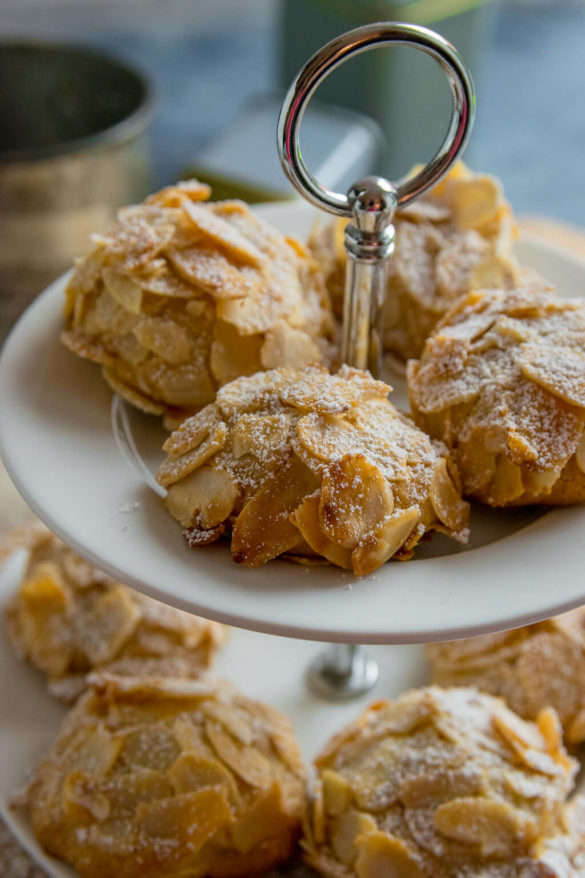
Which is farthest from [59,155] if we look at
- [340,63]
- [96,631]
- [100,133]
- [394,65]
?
[340,63]

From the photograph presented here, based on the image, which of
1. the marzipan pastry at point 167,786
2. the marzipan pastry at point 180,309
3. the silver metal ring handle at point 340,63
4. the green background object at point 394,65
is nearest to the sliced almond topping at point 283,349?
the marzipan pastry at point 180,309

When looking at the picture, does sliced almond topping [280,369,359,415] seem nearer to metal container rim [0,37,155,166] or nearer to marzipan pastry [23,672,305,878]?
marzipan pastry [23,672,305,878]

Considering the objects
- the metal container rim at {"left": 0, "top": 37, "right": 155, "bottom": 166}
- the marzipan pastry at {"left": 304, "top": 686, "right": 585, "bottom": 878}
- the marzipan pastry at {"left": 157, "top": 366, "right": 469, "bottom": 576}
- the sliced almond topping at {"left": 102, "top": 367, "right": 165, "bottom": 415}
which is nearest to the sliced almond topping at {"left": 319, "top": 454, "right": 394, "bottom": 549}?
the marzipan pastry at {"left": 157, "top": 366, "right": 469, "bottom": 576}

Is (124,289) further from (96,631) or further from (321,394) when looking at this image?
(96,631)

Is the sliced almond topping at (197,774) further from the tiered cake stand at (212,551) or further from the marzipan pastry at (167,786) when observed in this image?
the tiered cake stand at (212,551)

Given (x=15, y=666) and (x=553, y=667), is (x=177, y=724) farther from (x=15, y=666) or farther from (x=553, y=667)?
(x=553, y=667)

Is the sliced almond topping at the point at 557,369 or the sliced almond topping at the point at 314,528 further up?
the sliced almond topping at the point at 557,369

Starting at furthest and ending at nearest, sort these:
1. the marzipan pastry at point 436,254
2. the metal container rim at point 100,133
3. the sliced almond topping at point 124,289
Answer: the metal container rim at point 100,133 < the marzipan pastry at point 436,254 < the sliced almond topping at point 124,289
